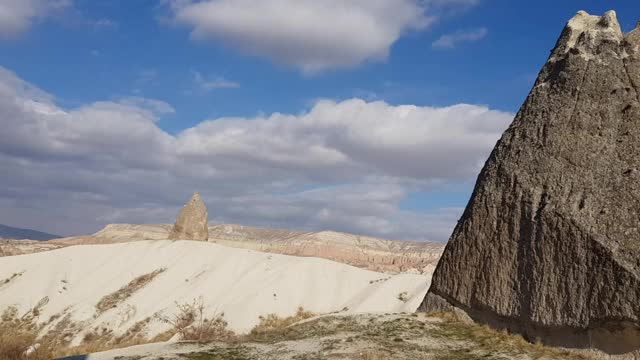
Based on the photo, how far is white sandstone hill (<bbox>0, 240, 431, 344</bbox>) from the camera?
30812 millimetres

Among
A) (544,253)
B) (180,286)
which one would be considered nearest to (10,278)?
(180,286)

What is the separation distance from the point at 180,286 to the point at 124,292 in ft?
11.1

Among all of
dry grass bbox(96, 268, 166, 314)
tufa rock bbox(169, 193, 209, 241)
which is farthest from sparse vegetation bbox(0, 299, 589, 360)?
tufa rock bbox(169, 193, 209, 241)

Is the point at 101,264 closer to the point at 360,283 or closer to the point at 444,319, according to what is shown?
the point at 360,283

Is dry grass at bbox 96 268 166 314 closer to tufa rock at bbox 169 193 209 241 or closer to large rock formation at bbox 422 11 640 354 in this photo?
tufa rock at bbox 169 193 209 241

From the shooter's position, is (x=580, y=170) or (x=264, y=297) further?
(x=264, y=297)

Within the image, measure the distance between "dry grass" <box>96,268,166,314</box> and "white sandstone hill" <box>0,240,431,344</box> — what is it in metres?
0.05

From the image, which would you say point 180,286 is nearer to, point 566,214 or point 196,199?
point 196,199

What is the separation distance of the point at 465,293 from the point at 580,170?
124 inches

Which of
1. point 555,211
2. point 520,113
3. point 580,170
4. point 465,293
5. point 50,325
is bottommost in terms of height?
point 50,325

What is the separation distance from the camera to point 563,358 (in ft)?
32.4

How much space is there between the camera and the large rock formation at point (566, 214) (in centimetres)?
998

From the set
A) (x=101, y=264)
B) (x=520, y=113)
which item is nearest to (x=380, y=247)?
(x=101, y=264)

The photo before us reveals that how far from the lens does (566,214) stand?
10664 mm
